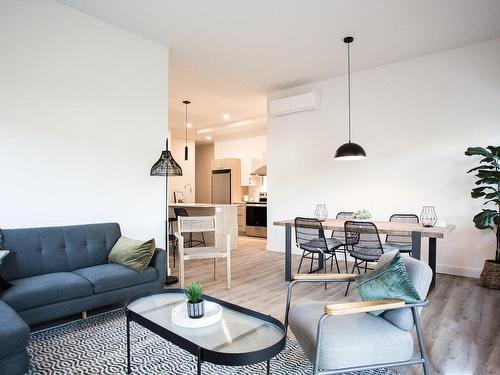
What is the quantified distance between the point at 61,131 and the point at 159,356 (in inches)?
99.2

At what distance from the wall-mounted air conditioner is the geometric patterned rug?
4169 millimetres

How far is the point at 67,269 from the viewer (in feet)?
9.86

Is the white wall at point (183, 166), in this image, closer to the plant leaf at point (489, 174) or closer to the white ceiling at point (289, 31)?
the white ceiling at point (289, 31)

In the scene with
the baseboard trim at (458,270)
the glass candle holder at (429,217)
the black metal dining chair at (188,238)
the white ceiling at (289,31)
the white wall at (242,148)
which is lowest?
the baseboard trim at (458,270)

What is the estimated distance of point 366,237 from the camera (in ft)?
11.5

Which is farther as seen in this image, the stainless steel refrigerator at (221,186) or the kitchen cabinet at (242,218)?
the stainless steel refrigerator at (221,186)

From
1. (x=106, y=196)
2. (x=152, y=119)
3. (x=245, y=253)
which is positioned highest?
(x=152, y=119)

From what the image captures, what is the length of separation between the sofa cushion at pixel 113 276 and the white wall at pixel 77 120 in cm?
76

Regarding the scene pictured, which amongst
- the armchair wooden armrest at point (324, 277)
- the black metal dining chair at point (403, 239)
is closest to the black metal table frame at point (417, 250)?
the black metal dining chair at point (403, 239)

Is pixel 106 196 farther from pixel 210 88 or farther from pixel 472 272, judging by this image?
pixel 472 272

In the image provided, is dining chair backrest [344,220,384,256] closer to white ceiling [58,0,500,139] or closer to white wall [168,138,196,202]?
white ceiling [58,0,500,139]

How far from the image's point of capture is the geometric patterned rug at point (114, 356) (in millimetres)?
2039

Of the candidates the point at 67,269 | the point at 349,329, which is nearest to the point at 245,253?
the point at 67,269

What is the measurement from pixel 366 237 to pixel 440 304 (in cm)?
98
